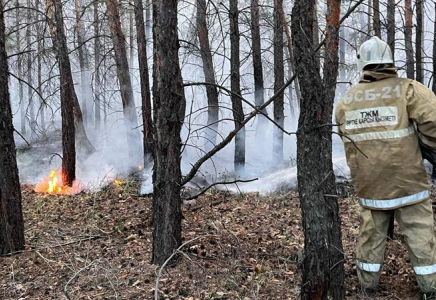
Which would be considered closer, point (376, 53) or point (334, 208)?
point (334, 208)

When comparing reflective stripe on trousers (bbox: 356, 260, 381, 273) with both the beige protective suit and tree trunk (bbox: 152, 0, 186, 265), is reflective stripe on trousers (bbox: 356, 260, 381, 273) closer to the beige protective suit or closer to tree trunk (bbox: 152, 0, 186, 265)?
the beige protective suit

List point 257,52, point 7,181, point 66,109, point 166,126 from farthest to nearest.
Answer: point 257,52, point 66,109, point 7,181, point 166,126

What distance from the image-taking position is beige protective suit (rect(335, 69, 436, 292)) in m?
3.39

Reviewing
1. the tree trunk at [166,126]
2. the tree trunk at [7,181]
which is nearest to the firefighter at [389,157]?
the tree trunk at [166,126]

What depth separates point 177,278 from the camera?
3.79 meters

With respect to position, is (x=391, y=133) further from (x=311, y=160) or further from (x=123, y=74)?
(x=123, y=74)

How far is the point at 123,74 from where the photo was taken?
1158 cm

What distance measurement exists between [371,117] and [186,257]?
6.82 feet

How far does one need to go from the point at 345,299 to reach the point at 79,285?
2361 millimetres

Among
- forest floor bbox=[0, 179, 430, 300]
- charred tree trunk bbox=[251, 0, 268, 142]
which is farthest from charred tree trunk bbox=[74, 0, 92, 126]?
forest floor bbox=[0, 179, 430, 300]

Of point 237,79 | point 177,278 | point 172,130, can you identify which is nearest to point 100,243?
point 177,278

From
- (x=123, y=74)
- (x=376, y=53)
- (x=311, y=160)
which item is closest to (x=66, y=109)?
(x=123, y=74)

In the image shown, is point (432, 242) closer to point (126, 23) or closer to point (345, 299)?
point (345, 299)

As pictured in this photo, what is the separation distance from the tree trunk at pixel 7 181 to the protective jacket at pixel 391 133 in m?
3.89
